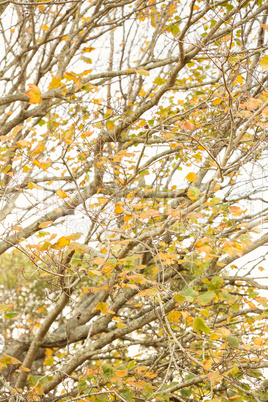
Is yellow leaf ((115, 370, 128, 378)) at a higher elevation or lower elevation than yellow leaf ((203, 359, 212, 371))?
lower

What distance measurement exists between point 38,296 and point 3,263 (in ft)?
4.98

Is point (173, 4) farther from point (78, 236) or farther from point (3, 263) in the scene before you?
point (3, 263)

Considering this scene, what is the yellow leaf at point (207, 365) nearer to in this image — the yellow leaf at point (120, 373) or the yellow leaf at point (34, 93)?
the yellow leaf at point (120, 373)

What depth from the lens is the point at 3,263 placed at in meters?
10.1

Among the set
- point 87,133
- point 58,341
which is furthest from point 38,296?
point 87,133

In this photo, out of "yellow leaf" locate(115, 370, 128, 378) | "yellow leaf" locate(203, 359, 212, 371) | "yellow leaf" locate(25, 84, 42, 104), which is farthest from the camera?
"yellow leaf" locate(115, 370, 128, 378)

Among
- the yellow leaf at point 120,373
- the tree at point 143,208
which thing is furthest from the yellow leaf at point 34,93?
the yellow leaf at point 120,373

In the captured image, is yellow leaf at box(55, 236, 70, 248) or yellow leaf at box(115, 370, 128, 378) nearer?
yellow leaf at box(55, 236, 70, 248)

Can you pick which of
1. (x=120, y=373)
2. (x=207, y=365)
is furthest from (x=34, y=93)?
(x=120, y=373)

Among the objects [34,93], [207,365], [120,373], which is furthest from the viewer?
[120,373]

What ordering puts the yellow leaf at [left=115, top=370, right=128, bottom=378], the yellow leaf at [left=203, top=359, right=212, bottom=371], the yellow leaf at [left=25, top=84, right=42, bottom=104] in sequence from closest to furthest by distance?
1. the yellow leaf at [left=203, top=359, right=212, bottom=371]
2. the yellow leaf at [left=25, top=84, right=42, bottom=104]
3. the yellow leaf at [left=115, top=370, right=128, bottom=378]

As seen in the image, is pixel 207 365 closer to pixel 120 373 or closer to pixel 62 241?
pixel 120 373

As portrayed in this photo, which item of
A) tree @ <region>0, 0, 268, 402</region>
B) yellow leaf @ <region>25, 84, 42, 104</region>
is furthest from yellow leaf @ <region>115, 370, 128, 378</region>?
yellow leaf @ <region>25, 84, 42, 104</region>

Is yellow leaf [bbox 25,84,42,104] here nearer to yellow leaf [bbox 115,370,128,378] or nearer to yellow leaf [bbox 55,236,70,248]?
yellow leaf [bbox 55,236,70,248]
